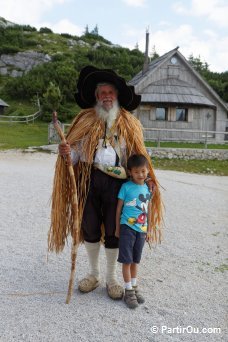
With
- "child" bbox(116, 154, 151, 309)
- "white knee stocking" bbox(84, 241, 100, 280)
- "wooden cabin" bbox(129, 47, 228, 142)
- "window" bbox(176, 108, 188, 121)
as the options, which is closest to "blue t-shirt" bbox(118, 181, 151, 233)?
"child" bbox(116, 154, 151, 309)

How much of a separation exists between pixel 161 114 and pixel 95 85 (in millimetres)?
17237

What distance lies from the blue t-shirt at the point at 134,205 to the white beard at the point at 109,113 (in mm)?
596

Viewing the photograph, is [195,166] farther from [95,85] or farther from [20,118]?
[20,118]

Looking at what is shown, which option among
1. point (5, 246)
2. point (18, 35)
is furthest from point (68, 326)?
point (18, 35)

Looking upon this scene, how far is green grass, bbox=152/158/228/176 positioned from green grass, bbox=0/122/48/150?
613 centimetres

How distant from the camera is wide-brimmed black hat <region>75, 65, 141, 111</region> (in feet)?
10.6

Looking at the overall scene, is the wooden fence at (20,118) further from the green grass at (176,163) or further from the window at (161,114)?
the window at (161,114)

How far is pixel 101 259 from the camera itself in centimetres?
432

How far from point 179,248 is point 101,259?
1.12 metres

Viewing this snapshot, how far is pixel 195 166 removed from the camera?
14367 mm

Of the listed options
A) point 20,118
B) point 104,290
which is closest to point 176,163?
point 104,290

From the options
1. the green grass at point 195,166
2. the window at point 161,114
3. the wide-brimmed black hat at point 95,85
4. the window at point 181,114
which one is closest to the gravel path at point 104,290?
the wide-brimmed black hat at point 95,85

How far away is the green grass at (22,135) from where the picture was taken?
17141mm

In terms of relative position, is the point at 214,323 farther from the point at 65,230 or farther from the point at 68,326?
the point at 65,230
